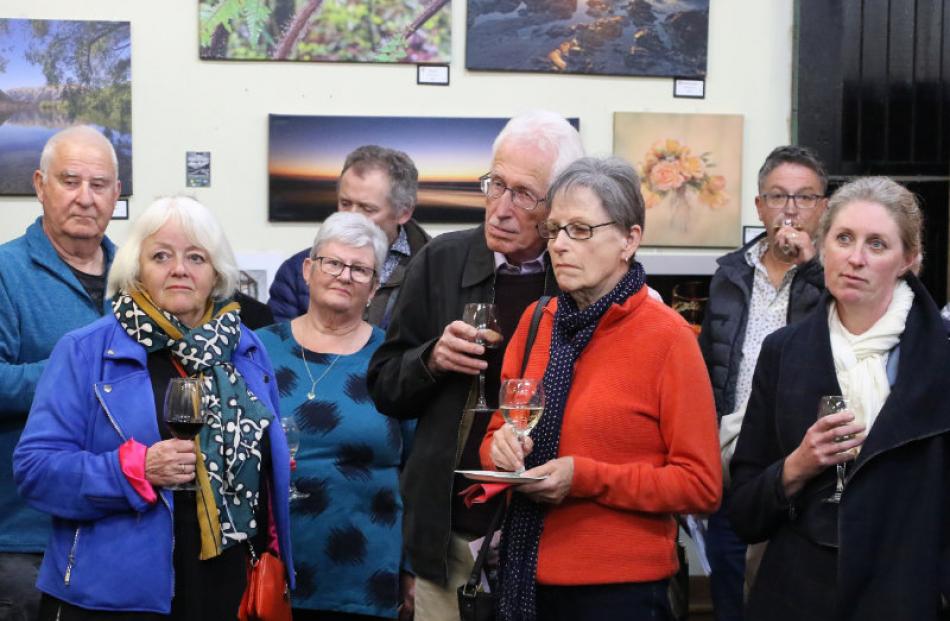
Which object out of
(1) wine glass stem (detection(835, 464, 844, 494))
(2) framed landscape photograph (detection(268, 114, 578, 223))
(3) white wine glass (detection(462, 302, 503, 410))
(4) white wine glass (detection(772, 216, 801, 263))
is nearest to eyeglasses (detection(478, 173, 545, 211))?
(3) white wine glass (detection(462, 302, 503, 410))

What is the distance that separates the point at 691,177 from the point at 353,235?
2.63 meters

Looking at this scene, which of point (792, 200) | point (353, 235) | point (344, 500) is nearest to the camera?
Result: point (344, 500)

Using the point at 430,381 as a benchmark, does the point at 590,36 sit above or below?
above

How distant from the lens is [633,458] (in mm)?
2707

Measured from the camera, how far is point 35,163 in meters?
5.93

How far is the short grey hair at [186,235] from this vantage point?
3.17 meters

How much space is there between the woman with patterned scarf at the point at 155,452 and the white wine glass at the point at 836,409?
51.4 inches

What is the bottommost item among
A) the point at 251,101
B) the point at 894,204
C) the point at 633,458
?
the point at 633,458

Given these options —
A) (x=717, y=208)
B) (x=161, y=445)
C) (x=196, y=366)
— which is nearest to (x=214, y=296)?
(x=196, y=366)

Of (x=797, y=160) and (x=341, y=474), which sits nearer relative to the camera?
(x=341, y=474)

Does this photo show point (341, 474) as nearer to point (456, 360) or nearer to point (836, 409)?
point (456, 360)

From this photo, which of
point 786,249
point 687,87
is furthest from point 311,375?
point 687,87

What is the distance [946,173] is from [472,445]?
4023 millimetres

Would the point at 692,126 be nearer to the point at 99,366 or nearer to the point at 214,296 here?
the point at 214,296
